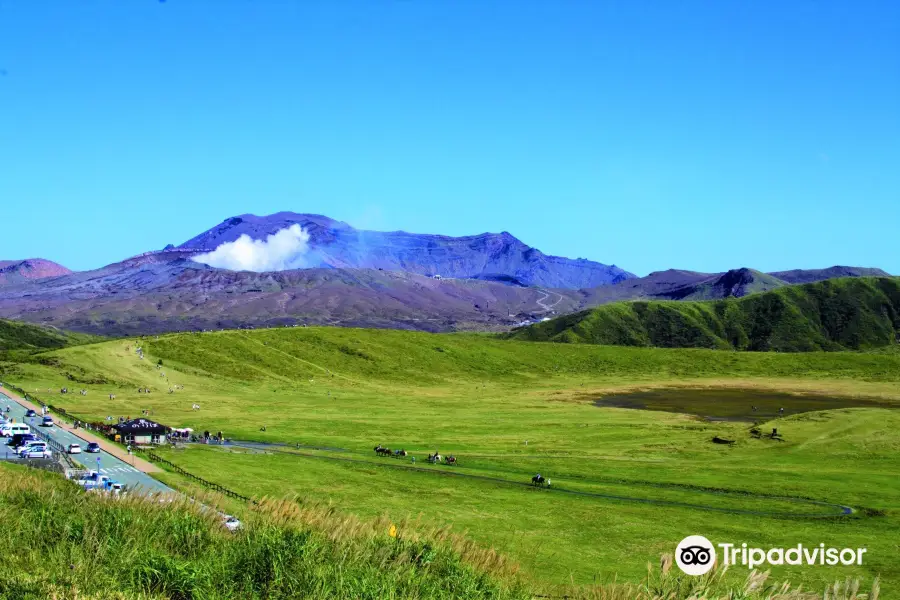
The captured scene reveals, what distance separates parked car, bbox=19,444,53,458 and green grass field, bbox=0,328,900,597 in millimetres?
11588

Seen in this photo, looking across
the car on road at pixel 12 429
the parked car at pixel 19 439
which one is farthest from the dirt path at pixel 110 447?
the parked car at pixel 19 439

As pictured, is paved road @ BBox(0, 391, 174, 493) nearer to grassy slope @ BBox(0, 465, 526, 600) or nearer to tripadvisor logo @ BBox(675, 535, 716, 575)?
grassy slope @ BBox(0, 465, 526, 600)

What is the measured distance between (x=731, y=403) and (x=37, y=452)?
11566 centimetres

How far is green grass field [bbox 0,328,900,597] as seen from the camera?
52.3 metres

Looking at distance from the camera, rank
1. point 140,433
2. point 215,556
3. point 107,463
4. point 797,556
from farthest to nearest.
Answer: point 140,433, point 107,463, point 797,556, point 215,556

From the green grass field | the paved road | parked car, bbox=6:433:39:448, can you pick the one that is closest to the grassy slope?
the green grass field

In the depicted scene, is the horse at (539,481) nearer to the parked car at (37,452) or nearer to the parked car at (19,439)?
the parked car at (37,452)

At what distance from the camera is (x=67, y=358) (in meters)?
150

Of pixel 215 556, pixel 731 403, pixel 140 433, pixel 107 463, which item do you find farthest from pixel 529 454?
pixel 731 403

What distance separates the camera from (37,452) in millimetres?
62469

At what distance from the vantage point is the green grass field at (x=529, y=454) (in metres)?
52.3

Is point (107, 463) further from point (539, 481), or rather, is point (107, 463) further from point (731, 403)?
point (731, 403)

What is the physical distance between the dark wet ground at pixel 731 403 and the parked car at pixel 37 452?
9082 centimetres

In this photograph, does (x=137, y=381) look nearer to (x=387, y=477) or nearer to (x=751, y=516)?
(x=387, y=477)
